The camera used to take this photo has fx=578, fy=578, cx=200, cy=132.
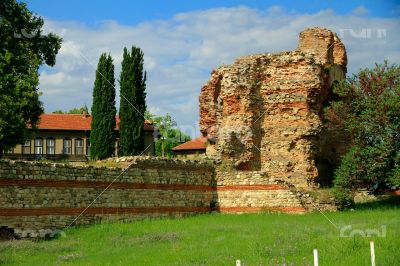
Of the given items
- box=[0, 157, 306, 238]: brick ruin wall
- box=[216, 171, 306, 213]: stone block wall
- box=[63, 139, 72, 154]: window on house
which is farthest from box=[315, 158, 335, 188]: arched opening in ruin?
box=[63, 139, 72, 154]: window on house

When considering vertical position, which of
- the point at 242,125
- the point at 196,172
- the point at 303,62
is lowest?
the point at 196,172

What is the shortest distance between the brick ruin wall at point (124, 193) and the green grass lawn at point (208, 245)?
3.70 ft

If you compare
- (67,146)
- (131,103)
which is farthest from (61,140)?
(131,103)

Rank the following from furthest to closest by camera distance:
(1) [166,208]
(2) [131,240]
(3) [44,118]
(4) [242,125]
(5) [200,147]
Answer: (5) [200,147], (3) [44,118], (4) [242,125], (1) [166,208], (2) [131,240]

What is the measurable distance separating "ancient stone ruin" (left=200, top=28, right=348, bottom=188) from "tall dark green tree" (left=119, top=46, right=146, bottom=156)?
8.34 meters

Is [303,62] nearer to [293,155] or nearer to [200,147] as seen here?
[293,155]

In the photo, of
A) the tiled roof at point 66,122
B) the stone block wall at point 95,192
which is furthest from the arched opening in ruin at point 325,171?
the tiled roof at point 66,122

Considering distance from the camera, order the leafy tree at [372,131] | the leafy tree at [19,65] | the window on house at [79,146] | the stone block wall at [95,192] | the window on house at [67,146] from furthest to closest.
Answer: the window on house at [79,146] → the window on house at [67,146] → the leafy tree at [19,65] → the leafy tree at [372,131] → the stone block wall at [95,192]

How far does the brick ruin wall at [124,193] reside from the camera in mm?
17344

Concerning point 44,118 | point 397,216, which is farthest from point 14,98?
point 44,118

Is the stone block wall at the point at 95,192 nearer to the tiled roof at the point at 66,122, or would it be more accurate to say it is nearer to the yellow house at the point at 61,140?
the yellow house at the point at 61,140

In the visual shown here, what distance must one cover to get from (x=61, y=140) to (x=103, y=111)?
41.5ft

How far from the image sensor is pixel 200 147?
177 feet

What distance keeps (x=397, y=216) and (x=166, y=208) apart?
8.59 metres
